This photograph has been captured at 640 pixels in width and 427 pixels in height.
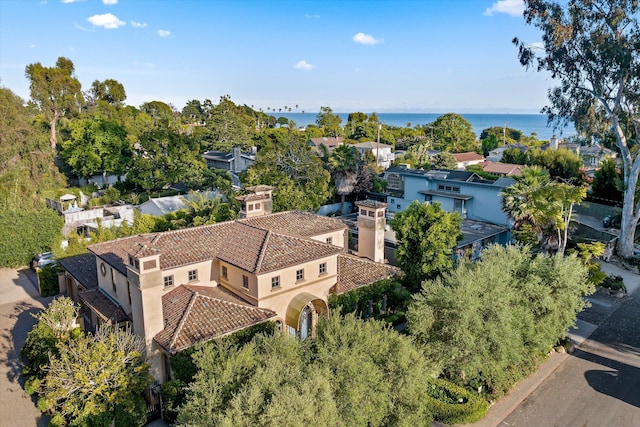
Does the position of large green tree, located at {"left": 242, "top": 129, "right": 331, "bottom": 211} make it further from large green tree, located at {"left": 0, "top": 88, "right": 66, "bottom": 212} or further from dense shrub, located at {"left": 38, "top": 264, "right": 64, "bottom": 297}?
large green tree, located at {"left": 0, "top": 88, "right": 66, "bottom": 212}

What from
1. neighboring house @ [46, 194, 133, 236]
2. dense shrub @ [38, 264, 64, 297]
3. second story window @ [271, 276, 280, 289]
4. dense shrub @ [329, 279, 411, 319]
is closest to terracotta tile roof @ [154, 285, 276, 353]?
second story window @ [271, 276, 280, 289]

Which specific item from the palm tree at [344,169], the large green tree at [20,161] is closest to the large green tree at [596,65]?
the palm tree at [344,169]

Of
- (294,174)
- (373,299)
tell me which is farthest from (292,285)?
(294,174)

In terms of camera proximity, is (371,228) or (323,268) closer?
(323,268)

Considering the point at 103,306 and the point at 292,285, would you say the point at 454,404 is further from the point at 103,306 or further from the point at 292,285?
the point at 103,306

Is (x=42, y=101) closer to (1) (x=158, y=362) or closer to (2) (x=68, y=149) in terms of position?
(2) (x=68, y=149)

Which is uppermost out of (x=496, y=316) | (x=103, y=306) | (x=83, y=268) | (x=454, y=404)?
(x=496, y=316)

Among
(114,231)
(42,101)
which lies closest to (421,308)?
(114,231)
